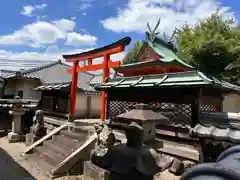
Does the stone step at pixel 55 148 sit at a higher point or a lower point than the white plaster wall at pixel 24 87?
lower

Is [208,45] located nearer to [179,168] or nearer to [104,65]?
[104,65]

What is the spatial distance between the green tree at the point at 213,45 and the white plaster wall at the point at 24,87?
47.7ft

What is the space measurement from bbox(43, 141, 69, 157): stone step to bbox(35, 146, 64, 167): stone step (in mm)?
123

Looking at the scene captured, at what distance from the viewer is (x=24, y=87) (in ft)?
66.5

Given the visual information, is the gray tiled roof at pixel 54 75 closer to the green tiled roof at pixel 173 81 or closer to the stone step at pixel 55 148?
the stone step at pixel 55 148

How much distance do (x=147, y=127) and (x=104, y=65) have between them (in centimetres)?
840

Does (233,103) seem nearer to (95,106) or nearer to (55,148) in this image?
(95,106)

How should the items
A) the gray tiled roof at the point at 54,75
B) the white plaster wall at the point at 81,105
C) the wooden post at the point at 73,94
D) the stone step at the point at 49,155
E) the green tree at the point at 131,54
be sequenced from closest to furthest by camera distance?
1. the stone step at the point at 49,155
2. the wooden post at the point at 73,94
3. the white plaster wall at the point at 81,105
4. the gray tiled roof at the point at 54,75
5. the green tree at the point at 131,54

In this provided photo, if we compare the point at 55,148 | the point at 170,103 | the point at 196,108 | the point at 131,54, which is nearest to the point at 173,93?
the point at 170,103

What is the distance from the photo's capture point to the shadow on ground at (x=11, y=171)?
24.5 ft

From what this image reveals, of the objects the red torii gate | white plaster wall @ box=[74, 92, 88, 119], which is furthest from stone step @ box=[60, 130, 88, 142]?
white plaster wall @ box=[74, 92, 88, 119]

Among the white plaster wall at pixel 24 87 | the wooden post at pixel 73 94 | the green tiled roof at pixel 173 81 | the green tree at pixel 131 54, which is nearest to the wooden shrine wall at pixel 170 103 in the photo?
the green tiled roof at pixel 173 81

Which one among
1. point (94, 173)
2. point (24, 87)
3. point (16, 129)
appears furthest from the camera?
point (24, 87)

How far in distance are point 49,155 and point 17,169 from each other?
1.27 meters
